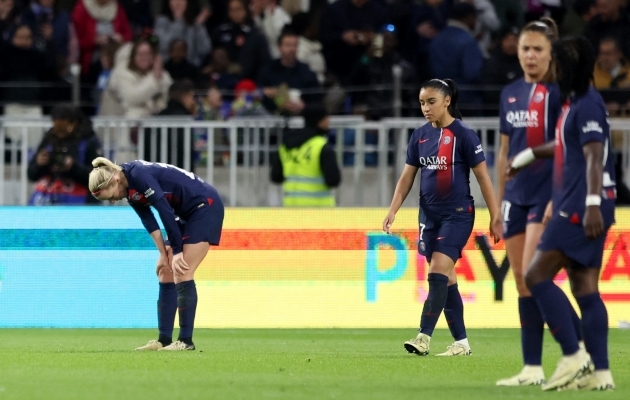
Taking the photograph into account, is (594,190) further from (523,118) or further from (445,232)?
(445,232)

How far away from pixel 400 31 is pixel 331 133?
11.6 ft

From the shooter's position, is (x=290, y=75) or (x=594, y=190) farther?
(x=290, y=75)

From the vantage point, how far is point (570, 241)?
7.82 metres

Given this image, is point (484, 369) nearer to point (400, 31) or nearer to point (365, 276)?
point (365, 276)

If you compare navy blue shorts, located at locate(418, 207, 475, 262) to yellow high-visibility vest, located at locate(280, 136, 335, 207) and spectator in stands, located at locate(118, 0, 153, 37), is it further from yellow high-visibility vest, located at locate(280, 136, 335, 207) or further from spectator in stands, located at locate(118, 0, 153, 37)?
spectator in stands, located at locate(118, 0, 153, 37)

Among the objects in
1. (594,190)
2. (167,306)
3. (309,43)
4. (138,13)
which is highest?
(138,13)

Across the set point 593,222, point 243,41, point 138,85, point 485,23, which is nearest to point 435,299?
point 593,222

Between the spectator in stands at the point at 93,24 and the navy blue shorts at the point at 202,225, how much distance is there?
27.3 ft

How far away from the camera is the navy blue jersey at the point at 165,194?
10805 mm

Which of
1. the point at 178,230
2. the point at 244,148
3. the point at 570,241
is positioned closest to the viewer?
the point at 570,241

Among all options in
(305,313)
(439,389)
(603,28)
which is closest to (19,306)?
(305,313)

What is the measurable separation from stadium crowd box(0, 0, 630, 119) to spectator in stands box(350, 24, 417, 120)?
0.06 ft

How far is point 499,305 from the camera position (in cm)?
1484

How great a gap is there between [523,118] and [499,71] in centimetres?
981
